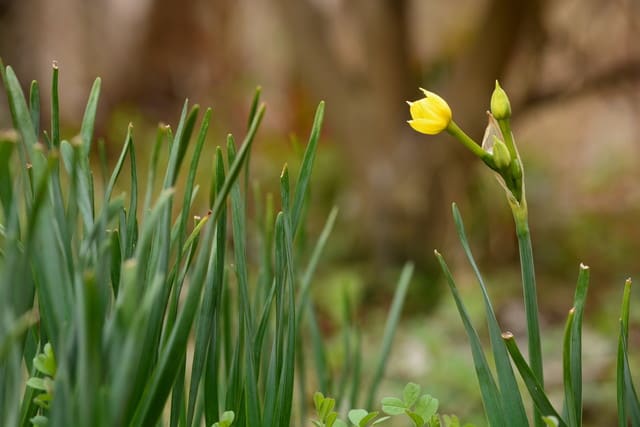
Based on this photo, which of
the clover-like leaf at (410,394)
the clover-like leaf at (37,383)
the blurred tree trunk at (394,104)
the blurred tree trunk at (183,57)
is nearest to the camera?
the clover-like leaf at (37,383)

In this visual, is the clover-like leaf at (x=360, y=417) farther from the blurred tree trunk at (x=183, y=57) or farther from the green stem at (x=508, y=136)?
the blurred tree trunk at (x=183, y=57)

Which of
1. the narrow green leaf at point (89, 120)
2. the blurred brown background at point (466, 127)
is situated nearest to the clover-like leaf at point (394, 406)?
the narrow green leaf at point (89, 120)

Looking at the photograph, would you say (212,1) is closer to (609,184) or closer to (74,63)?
(74,63)

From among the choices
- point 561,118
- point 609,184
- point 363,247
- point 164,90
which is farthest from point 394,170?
point 164,90

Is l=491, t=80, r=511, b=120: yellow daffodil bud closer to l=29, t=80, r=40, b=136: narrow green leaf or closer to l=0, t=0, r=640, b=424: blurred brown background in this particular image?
l=29, t=80, r=40, b=136: narrow green leaf

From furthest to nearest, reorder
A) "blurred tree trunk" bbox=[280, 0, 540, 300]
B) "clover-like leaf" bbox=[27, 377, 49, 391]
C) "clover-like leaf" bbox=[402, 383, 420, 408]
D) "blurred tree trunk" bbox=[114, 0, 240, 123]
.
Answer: "blurred tree trunk" bbox=[114, 0, 240, 123], "blurred tree trunk" bbox=[280, 0, 540, 300], "clover-like leaf" bbox=[402, 383, 420, 408], "clover-like leaf" bbox=[27, 377, 49, 391]

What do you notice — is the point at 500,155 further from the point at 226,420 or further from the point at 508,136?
the point at 226,420

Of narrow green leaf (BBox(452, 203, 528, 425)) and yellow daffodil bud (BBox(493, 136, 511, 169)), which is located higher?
yellow daffodil bud (BBox(493, 136, 511, 169))

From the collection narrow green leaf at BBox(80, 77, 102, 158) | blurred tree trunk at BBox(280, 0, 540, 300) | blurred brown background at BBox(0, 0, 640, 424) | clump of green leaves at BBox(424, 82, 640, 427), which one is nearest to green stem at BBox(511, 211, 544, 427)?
clump of green leaves at BBox(424, 82, 640, 427)
